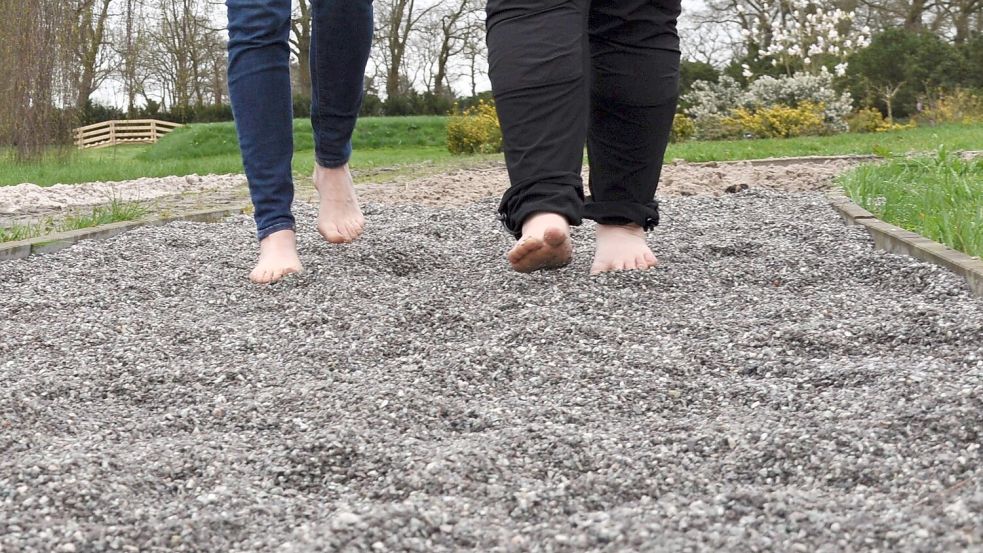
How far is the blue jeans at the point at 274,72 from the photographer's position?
248cm

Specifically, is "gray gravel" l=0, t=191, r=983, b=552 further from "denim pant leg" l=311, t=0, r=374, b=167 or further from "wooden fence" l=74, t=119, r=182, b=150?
"wooden fence" l=74, t=119, r=182, b=150

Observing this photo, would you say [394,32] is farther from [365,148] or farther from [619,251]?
[619,251]

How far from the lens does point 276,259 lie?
102 inches

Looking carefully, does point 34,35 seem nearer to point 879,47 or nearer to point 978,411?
point 978,411

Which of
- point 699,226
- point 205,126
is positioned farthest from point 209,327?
point 205,126

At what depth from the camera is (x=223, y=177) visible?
330 inches

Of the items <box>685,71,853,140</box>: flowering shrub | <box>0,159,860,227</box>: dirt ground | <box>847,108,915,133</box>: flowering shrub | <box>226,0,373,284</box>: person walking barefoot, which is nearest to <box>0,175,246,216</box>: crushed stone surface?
<box>0,159,860,227</box>: dirt ground

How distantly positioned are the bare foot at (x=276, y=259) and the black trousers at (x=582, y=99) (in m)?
0.71

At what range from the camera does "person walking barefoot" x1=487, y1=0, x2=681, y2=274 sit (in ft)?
6.73

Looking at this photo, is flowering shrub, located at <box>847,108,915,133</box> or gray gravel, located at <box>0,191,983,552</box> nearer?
gray gravel, located at <box>0,191,983,552</box>

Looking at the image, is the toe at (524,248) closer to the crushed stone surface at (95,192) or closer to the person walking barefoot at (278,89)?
the person walking barefoot at (278,89)

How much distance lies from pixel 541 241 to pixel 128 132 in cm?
2720

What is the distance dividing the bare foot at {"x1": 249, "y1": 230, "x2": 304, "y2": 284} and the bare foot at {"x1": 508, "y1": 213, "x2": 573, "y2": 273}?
0.75 meters

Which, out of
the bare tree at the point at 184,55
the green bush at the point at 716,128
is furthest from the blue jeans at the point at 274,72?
the bare tree at the point at 184,55
